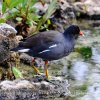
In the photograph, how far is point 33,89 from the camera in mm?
7449

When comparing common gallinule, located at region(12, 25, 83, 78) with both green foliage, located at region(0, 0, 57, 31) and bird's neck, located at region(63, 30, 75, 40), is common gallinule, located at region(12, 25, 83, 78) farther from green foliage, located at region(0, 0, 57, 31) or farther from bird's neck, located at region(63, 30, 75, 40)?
green foliage, located at region(0, 0, 57, 31)

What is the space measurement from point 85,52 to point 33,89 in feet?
11.2

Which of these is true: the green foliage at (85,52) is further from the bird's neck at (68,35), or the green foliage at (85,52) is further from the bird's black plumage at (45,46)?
the bird's black plumage at (45,46)

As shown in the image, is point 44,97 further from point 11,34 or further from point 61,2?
point 61,2

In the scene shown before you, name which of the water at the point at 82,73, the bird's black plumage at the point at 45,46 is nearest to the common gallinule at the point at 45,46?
the bird's black plumage at the point at 45,46

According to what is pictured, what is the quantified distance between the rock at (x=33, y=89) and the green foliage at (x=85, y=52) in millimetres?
2542

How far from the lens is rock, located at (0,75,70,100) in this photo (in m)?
7.29

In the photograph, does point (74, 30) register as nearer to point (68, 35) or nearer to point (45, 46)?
point (68, 35)

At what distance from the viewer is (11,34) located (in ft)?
26.2

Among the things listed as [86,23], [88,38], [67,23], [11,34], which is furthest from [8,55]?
[86,23]

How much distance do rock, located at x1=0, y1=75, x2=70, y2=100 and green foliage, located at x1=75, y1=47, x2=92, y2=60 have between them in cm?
254

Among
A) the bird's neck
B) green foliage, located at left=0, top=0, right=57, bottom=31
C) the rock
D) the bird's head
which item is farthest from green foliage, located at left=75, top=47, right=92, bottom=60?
the rock

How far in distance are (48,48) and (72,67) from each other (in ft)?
5.86

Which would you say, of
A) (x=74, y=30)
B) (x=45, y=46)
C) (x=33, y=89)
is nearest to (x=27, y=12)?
(x=74, y=30)
